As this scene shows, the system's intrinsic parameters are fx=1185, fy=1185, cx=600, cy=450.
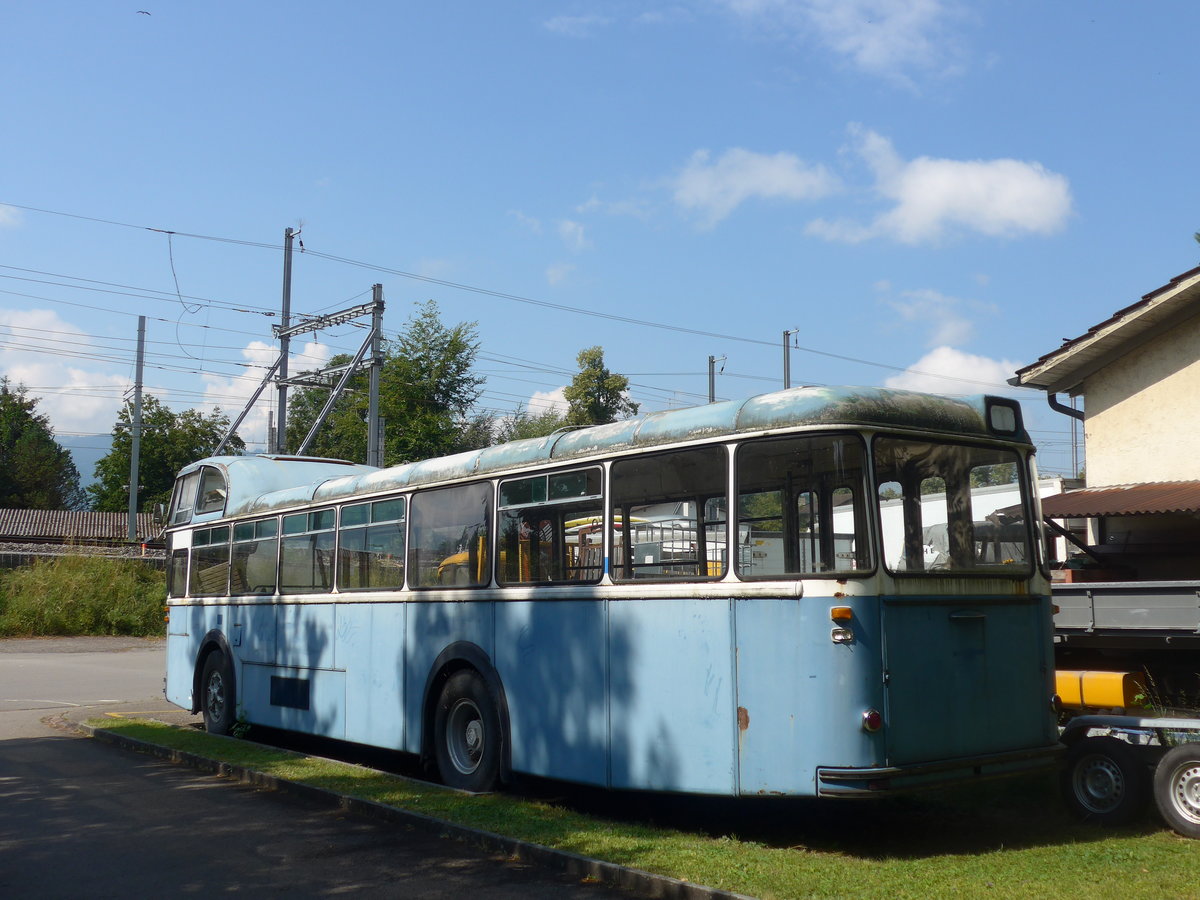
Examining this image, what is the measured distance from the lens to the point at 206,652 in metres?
15.1

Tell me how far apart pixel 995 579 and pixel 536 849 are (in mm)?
3549

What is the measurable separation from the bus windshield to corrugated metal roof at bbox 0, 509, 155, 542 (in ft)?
183

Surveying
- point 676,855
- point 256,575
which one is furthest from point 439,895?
point 256,575

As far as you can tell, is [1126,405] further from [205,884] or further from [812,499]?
[205,884]

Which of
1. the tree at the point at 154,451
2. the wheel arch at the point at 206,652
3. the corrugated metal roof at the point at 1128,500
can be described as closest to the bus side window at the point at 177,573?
the wheel arch at the point at 206,652

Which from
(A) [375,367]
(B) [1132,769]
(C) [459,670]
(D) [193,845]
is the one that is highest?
(A) [375,367]

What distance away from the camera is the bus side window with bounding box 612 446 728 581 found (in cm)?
813

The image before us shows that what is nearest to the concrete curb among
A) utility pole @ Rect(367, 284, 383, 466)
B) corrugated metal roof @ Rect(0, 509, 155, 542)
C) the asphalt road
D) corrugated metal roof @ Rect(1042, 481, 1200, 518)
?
the asphalt road

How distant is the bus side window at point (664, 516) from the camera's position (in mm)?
8133

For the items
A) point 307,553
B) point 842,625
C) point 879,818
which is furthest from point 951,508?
point 307,553

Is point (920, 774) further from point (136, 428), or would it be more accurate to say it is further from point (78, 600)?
point (136, 428)

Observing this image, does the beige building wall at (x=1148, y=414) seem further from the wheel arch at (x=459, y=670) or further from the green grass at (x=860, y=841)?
the wheel arch at (x=459, y=670)

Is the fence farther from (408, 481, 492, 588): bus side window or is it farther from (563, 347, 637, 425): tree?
(408, 481, 492, 588): bus side window

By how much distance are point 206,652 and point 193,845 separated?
715cm
